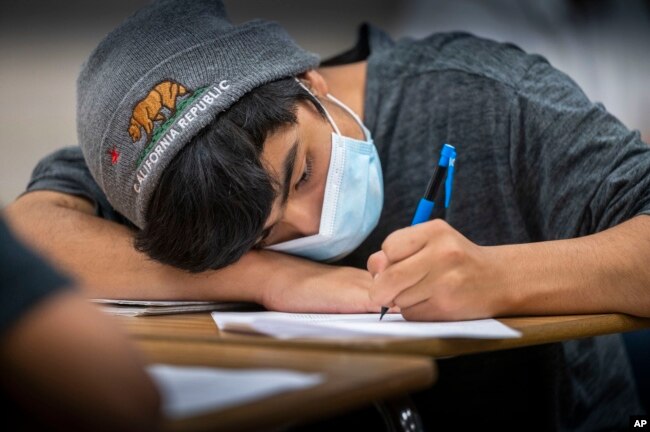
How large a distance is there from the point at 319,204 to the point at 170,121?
29 centimetres

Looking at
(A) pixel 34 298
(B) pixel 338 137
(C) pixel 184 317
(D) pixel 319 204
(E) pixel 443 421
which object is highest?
(A) pixel 34 298

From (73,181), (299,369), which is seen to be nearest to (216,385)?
(299,369)

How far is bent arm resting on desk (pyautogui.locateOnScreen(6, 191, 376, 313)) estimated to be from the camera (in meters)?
1.29

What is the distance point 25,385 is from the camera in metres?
0.51

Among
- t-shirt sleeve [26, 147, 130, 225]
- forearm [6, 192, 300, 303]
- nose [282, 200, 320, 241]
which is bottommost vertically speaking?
forearm [6, 192, 300, 303]

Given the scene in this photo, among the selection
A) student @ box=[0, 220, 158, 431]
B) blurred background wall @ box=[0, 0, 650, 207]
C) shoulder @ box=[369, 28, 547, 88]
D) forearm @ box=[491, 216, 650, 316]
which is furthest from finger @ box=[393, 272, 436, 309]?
blurred background wall @ box=[0, 0, 650, 207]

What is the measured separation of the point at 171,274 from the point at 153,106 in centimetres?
Result: 29

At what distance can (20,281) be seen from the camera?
1.74 feet

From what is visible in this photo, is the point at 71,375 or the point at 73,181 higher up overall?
the point at 71,375

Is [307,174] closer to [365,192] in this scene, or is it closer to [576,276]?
[365,192]

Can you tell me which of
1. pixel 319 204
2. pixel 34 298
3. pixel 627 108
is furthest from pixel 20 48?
pixel 34 298

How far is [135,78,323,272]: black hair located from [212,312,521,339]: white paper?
0.54 ft

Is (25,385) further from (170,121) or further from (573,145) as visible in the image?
(573,145)

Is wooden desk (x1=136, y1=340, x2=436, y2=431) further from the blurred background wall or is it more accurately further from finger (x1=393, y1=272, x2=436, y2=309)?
the blurred background wall
